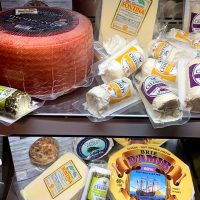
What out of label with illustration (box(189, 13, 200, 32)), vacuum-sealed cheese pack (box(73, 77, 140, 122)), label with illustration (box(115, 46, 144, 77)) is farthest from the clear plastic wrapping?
label with illustration (box(189, 13, 200, 32))

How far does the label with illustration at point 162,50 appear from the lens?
90cm

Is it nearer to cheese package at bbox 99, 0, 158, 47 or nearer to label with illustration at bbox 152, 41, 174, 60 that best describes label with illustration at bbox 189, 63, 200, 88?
label with illustration at bbox 152, 41, 174, 60

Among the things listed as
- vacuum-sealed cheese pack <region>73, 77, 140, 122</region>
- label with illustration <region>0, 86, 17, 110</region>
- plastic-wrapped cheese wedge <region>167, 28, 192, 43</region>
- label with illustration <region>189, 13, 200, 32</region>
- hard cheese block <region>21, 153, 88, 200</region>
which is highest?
label with illustration <region>189, 13, 200, 32</region>

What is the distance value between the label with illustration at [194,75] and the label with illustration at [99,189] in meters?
0.45

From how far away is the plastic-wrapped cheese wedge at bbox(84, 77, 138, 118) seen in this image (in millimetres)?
743

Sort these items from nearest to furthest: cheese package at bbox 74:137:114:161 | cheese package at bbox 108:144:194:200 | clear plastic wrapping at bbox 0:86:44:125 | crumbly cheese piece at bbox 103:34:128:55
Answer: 1. clear plastic wrapping at bbox 0:86:44:125
2. crumbly cheese piece at bbox 103:34:128:55
3. cheese package at bbox 108:144:194:200
4. cheese package at bbox 74:137:114:161

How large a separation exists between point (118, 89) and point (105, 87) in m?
0.04

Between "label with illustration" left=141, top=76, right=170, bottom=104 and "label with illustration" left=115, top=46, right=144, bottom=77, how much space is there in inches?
3.1

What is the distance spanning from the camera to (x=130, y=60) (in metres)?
0.85

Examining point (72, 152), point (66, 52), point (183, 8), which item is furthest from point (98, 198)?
point (183, 8)

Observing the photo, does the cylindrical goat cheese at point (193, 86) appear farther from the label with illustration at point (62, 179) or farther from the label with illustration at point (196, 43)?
the label with illustration at point (62, 179)

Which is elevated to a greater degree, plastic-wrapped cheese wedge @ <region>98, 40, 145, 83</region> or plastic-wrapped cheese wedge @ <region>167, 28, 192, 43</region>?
plastic-wrapped cheese wedge @ <region>167, 28, 192, 43</region>

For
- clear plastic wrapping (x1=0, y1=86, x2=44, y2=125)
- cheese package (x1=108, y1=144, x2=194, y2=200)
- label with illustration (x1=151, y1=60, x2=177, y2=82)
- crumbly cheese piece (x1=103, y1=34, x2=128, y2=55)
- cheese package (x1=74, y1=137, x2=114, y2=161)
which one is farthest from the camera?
cheese package (x1=74, y1=137, x2=114, y2=161)

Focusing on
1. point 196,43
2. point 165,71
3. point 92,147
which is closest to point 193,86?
point 165,71
